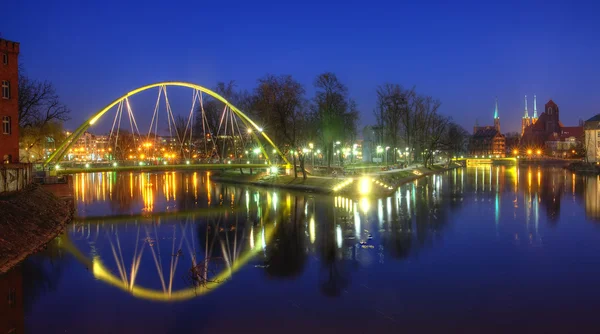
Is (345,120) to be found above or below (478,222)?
above

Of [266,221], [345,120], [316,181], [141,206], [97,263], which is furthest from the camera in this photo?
[345,120]

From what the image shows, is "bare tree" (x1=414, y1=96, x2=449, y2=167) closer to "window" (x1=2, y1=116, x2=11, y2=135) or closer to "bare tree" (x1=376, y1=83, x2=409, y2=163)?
"bare tree" (x1=376, y1=83, x2=409, y2=163)

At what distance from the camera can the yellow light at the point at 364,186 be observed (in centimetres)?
4475

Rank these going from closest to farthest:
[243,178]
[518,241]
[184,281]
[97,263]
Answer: [184,281]
[97,263]
[518,241]
[243,178]

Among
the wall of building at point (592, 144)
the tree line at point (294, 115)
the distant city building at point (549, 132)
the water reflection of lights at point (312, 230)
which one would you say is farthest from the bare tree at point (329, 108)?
the distant city building at point (549, 132)

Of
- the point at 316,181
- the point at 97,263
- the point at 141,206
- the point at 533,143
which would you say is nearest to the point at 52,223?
the point at 97,263

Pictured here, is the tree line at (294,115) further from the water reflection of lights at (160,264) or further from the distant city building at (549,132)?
the distant city building at (549,132)

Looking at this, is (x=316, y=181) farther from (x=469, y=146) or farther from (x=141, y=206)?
(x=469, y=146)

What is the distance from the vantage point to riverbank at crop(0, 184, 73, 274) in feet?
65.7

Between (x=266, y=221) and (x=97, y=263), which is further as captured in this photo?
(x=266, y=221)

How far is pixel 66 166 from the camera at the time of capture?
1694 inches

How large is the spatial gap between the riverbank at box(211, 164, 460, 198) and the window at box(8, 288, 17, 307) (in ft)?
104

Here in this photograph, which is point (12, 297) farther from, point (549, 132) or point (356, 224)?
point (549, 132)

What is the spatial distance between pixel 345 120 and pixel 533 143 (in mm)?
126362
